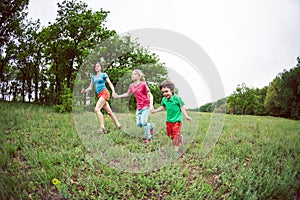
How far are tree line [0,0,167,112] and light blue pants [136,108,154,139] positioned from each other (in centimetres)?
22

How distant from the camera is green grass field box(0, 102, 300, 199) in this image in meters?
1.52

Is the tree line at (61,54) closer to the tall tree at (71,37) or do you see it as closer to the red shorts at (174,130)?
the tall tree at (71,37)

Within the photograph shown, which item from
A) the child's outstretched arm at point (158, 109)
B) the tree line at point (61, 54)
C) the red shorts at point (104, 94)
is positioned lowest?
the child's outstretched arm at point (158, 109)

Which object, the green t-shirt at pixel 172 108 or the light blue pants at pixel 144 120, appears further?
the green t-shirt at pixel 172 108

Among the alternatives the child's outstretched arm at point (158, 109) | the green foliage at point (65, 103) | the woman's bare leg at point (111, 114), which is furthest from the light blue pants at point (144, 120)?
the green foliage at point (65, 103)

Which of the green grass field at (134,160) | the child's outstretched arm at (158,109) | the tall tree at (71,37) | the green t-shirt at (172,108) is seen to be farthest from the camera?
the green t-shirt at (172,108)

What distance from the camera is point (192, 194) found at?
161 centimetres

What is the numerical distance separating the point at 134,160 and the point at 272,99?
3.24ft

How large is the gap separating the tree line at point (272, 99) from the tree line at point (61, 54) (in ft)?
1.78

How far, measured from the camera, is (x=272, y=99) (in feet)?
5.56

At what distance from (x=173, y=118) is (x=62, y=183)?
922 millimetres

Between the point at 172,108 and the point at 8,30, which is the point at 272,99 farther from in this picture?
the point at 8,30

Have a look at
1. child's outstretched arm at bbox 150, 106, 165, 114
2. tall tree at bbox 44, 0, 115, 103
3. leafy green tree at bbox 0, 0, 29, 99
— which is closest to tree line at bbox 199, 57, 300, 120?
child's outstretched arm at bbox 150, 106, 165, 114

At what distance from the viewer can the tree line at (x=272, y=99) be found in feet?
5.54
